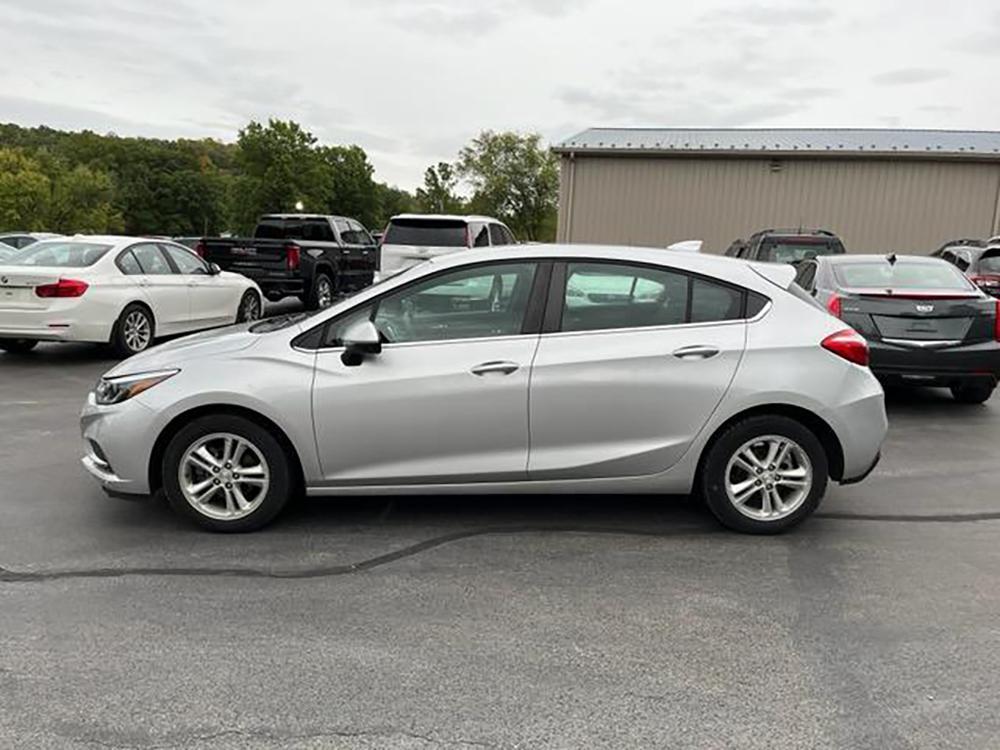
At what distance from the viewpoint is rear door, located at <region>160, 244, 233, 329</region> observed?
431 inches

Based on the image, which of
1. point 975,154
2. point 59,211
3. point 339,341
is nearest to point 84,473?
point 339,341

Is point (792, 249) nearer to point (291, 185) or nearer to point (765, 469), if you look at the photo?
point (765, 469)

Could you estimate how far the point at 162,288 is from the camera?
410 inches

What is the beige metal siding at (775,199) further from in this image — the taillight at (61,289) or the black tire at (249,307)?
the taillight at (61,289)

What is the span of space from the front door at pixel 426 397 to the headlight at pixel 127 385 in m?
0.85

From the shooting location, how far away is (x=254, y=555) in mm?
4117

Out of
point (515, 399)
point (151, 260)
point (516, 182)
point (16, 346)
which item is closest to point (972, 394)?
point (515, 399)

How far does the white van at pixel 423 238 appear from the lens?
38.9ft

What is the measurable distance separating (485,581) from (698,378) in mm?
1558

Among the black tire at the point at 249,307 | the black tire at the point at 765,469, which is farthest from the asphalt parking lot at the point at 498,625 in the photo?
the black tire at the point at 249,307

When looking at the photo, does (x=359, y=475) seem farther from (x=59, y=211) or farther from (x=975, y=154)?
(x=59, y=211)

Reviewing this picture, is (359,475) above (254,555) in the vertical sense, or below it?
above

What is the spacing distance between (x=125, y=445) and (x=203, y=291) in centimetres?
737

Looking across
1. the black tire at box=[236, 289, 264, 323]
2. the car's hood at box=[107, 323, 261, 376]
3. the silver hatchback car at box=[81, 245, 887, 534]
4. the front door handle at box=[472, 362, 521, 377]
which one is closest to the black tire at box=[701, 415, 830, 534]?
the silver hatchback car at box=[81, 245, 887, 534]
